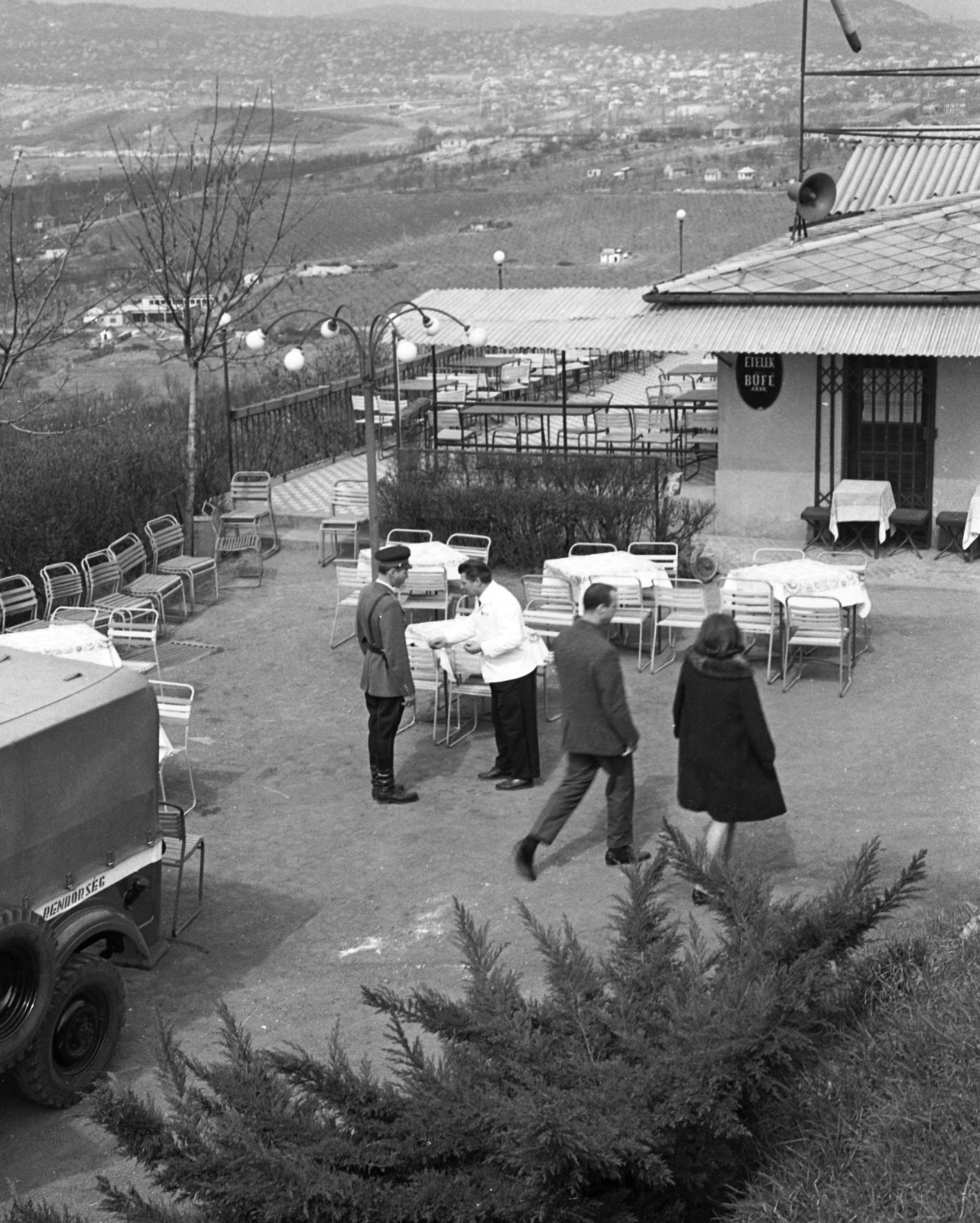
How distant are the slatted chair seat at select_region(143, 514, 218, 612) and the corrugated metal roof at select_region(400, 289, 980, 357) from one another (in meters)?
3.48

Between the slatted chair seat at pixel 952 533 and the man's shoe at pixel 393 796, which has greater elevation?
the slatted chair seat at pixel 952 533

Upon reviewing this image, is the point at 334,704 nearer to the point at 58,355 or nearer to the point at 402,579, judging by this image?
the point at 402,579

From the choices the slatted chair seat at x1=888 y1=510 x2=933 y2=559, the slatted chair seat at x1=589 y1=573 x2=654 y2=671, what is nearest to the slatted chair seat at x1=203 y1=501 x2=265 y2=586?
the slatted chair seat at x1=589 y1=573 x2=654 y2=671

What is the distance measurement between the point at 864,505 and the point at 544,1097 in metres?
11.8

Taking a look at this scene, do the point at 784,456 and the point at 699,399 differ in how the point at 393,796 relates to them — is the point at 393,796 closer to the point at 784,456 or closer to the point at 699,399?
the point at 784,456

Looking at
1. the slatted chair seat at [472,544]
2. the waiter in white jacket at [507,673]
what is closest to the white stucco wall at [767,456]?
the slatted chair seat at [472,544]

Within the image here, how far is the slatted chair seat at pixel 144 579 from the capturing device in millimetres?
13703

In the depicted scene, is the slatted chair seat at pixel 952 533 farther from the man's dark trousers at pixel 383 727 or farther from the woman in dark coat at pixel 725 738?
the woman in dark coat at pixel 725 738

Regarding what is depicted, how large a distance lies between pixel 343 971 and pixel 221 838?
198 centimetres

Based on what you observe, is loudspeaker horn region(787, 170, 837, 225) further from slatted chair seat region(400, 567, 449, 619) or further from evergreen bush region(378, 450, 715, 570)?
slatted chair seat region(400, 567, 449, 619)

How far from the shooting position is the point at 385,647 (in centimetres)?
966

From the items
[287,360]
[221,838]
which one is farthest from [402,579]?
[287,360]

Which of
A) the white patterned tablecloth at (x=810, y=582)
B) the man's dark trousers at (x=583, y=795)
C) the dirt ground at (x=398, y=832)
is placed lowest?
the dirt ground at (x=398, y=832)

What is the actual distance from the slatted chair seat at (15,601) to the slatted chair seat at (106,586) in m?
0.46
